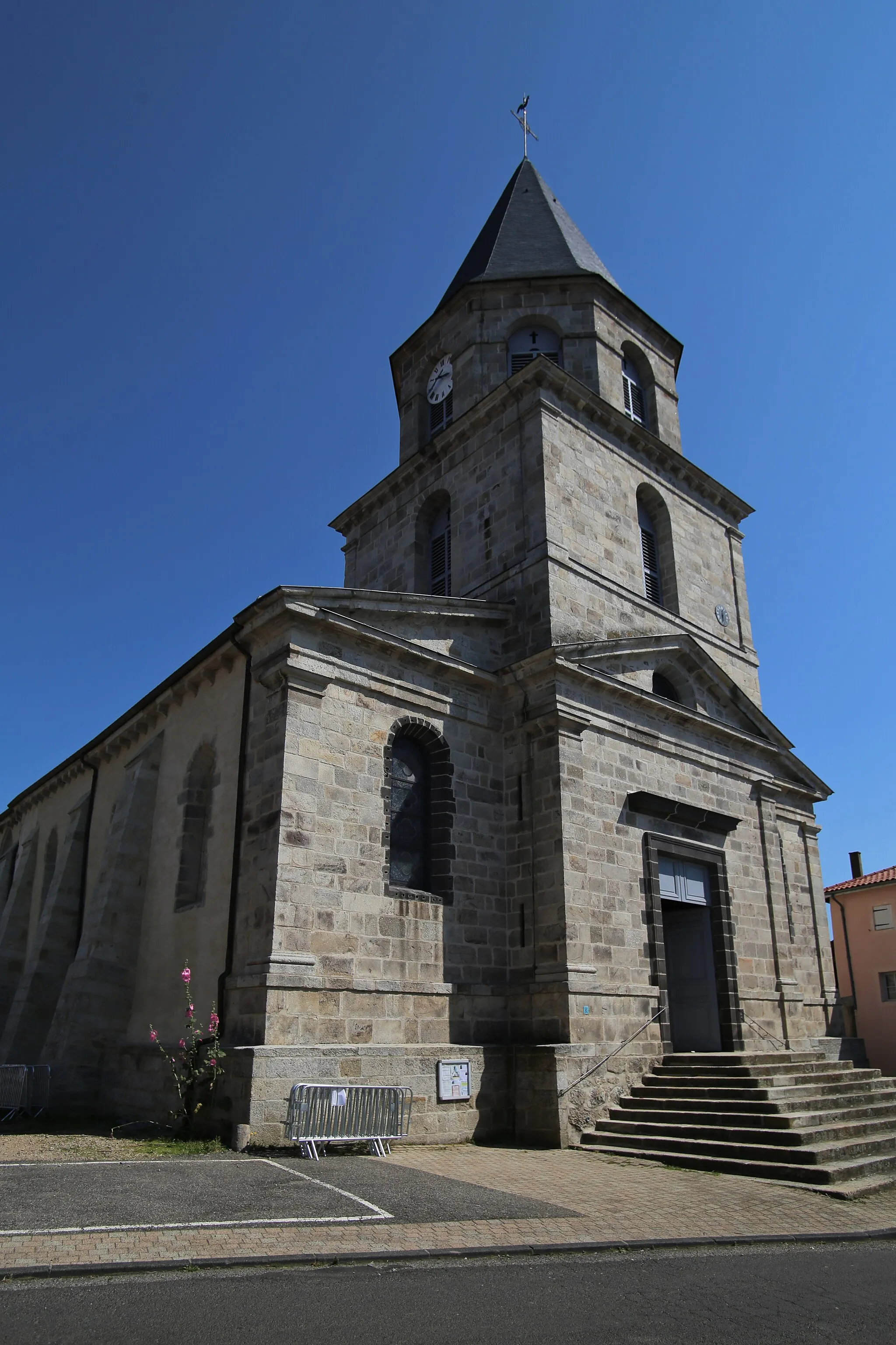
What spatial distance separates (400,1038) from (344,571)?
11666mm

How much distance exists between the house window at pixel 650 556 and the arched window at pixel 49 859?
13539mm

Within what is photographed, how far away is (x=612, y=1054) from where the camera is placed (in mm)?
12602

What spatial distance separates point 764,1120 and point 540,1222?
4.90m

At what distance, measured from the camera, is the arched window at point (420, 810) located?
12.8 m

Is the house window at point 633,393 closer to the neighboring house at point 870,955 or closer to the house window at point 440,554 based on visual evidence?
the house window at point 440,554

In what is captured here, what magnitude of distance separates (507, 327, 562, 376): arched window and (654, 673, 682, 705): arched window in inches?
269

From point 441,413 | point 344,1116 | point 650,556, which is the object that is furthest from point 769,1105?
point 441,413

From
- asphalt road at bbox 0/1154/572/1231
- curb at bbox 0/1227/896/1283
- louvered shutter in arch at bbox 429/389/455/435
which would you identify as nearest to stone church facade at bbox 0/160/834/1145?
louvered shutter in arch at bbox 429/389/455/435

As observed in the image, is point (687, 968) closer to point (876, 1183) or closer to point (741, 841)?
point (741, 841)

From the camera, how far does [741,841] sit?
16.6 metres

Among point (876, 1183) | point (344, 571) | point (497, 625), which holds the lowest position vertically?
point (876, 1183)

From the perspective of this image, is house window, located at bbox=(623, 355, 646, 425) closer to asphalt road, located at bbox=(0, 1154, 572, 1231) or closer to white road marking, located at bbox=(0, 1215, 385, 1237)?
asphalt road, located at bbox=(0, 1154, 572, 1231)

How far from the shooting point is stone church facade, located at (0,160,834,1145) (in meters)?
11.7

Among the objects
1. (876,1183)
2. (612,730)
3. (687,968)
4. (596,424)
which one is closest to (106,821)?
(612,730)
